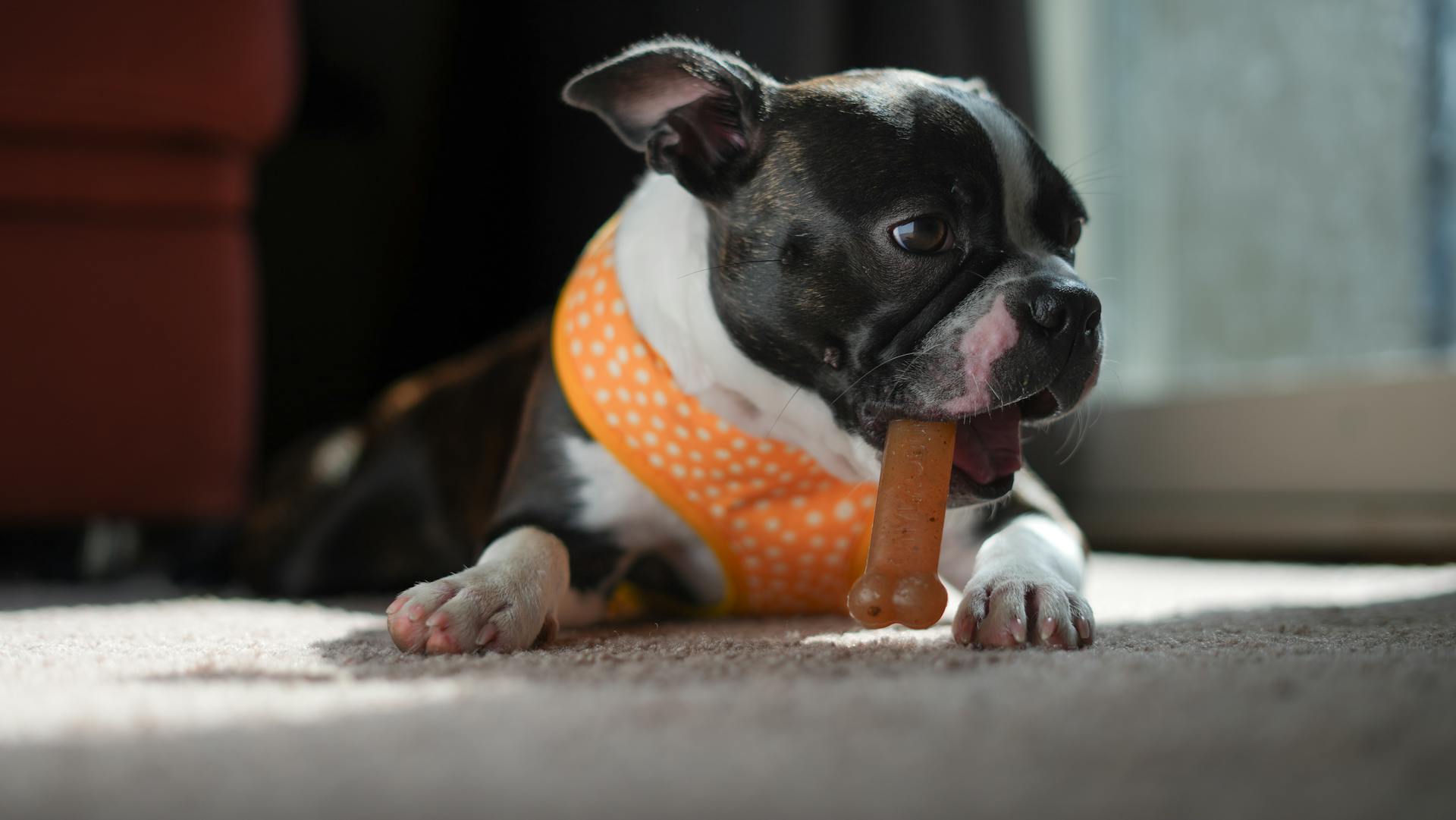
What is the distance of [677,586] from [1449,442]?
5.22 ft

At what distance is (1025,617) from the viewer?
1079 mm

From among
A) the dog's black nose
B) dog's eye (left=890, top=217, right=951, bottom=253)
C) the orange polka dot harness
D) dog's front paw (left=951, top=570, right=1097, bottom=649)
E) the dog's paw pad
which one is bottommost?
the dog's paw pad

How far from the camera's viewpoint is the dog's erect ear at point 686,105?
1350 millimetres

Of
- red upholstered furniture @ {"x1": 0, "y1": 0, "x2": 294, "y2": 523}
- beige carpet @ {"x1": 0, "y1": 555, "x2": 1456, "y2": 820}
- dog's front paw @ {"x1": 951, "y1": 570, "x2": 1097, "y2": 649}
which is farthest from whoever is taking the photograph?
red upholstered furniture @ {"x1": 0, "y1": 0, "x2": 294, "y2": 523}

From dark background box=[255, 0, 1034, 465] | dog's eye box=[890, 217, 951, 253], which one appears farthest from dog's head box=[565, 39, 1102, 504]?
dark background box=[255, 0, 1034, 465]

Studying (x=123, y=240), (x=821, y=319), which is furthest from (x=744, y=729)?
(x=123, y=240)

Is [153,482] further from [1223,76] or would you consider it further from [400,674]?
[1223,76]

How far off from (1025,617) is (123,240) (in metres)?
1.64

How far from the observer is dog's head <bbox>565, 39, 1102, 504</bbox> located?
3.97 ft

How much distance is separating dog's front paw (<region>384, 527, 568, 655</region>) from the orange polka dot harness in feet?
0.64

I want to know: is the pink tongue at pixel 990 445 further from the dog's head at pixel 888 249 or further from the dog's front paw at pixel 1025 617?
the dog's front paw at pixel 1025 617

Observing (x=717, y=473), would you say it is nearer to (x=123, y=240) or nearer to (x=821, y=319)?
(x=821, y=319)

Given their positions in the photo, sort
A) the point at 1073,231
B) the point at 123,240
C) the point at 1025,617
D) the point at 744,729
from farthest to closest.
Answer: the point at 123,240 → the point at 1073,231 → the point at 1025,617 → the point at 744,729

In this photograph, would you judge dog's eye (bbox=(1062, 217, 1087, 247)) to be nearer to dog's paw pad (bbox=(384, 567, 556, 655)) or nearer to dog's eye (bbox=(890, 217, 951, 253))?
dog's eye (bbox=(890, 217, 951, 253))
